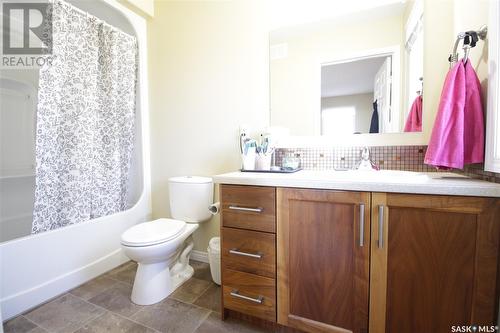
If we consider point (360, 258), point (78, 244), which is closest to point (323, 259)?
point (360, 258)

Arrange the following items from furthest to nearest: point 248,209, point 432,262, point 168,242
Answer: point 168,242 → point 248,209 → point 432,262

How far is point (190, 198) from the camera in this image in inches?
68.0

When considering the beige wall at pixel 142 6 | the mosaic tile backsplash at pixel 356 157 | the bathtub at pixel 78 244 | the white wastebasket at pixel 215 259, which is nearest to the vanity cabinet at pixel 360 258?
the white wastebasket at pixel 215 259

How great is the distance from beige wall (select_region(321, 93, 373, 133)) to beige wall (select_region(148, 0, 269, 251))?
52 cm

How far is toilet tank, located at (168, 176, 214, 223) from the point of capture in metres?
1.73

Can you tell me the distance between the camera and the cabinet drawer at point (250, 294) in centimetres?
113

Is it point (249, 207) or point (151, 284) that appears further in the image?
point (151, 284)

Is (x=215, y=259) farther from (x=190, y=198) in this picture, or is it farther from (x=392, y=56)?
(x=392, y=56)

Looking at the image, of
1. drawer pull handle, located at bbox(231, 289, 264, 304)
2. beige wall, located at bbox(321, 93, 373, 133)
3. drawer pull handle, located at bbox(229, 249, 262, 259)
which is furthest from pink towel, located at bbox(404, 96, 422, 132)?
drawer pull handle, located at bbox(231, 289, 264, 304)

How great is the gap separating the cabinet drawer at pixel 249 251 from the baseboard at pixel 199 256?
2.70ft

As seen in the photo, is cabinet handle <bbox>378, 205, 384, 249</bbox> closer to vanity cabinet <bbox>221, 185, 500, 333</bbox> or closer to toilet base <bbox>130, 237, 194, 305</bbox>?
vanity cabinet <bbox>221, 185, 500, 333</bbox>

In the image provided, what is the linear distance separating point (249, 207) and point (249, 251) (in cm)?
23

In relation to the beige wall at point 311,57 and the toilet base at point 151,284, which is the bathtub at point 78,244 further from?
the beige wall at point 311,57

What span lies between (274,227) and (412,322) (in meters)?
0.67
